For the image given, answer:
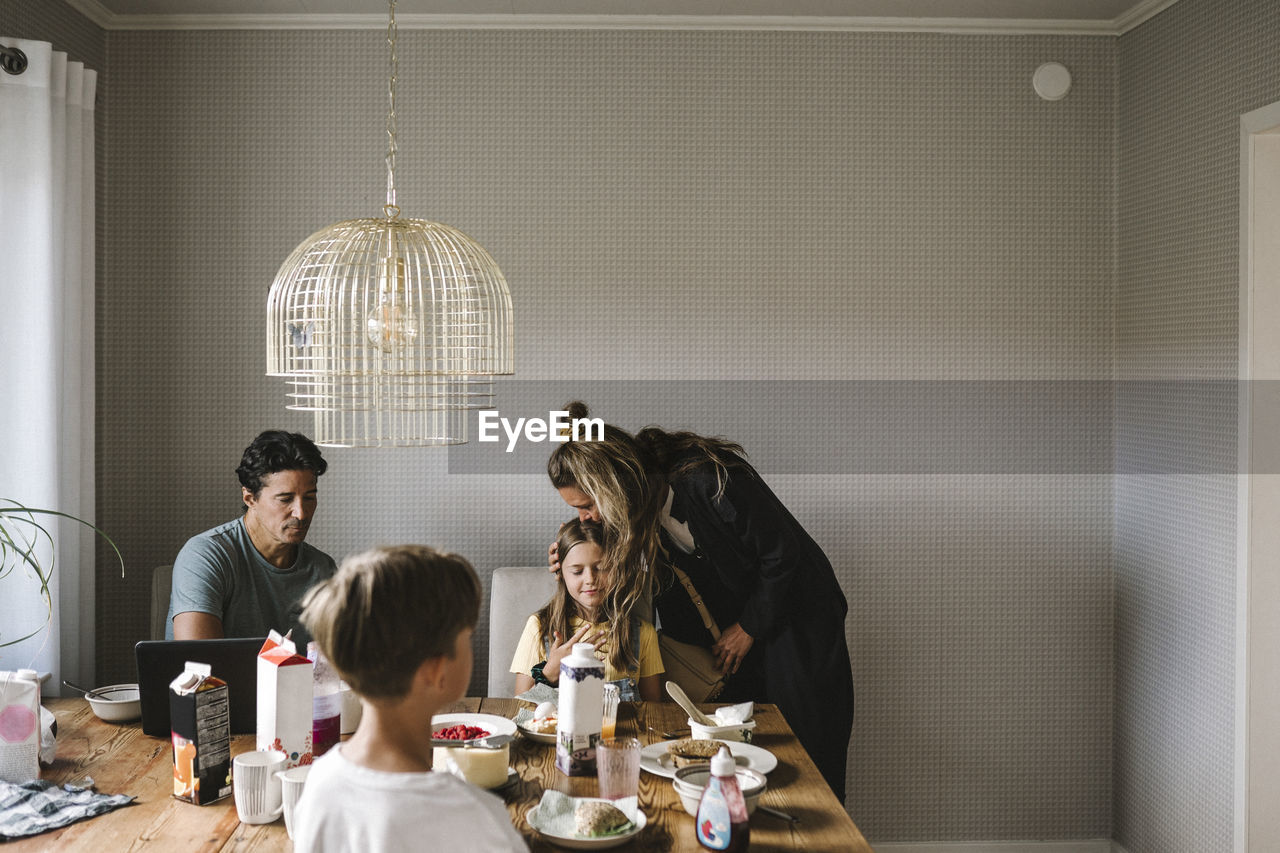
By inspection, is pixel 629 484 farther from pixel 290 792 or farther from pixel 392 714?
pixel 392 714

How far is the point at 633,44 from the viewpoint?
3.15m

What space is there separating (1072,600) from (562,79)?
2235 millimetres

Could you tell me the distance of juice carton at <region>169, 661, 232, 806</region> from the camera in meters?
1.71

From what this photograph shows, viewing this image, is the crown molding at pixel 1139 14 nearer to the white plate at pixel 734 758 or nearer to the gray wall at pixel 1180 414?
the gray wall at pixel 1180 414

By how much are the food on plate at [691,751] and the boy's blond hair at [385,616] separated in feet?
2.59

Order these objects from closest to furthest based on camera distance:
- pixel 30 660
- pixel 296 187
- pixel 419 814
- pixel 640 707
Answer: pixel 419 814 < pixel 640 707 < pixel 30 660 < pixel 296 187

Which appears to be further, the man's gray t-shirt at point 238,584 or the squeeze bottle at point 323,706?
the man's gray t-shirt at point 238,584

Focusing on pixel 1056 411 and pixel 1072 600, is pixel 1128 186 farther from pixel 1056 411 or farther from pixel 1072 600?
pixel 1072 600

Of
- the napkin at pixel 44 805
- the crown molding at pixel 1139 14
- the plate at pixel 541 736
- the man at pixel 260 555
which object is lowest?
the napkin at pixel 44 805

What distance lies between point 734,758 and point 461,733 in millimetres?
536

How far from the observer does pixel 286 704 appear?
5.79 ft

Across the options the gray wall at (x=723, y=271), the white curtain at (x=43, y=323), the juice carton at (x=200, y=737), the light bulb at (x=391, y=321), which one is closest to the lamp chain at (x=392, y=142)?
the light bulb at (x=391, y=321)

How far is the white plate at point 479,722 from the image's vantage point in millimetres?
2078

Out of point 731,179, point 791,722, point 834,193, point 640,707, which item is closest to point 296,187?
point 731,179
